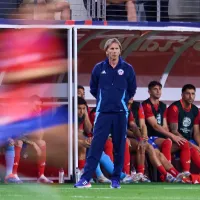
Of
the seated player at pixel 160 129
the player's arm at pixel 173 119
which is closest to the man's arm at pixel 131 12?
the seated player at pixel 160 129

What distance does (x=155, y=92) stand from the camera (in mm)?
17281

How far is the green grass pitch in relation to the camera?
1219cm

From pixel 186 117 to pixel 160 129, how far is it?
23.9 inches

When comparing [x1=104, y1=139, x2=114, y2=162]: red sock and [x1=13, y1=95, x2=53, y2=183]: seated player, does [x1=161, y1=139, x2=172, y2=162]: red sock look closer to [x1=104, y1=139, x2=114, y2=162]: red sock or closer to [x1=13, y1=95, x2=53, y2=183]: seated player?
[x1=104, y1=139, x2=114, y2=162]: red sock

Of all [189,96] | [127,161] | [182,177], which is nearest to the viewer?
[127,161]

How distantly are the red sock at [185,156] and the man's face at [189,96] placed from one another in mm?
832

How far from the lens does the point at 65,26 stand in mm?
16406

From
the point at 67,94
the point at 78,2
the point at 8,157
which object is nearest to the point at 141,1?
the point at 78,2

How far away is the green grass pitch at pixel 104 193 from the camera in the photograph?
12.2 metres

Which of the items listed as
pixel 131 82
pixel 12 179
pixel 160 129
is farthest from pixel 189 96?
pixel 131 82

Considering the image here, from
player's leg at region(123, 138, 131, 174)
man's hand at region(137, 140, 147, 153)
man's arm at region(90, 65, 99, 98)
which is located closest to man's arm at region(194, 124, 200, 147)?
man's hand at region(137, 140, 147, 153)

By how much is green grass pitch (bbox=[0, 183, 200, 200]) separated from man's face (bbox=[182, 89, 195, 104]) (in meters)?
2.42

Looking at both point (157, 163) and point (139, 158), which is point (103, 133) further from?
point (157, 163)

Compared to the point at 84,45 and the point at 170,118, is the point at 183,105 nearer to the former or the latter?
the point at 170,118
